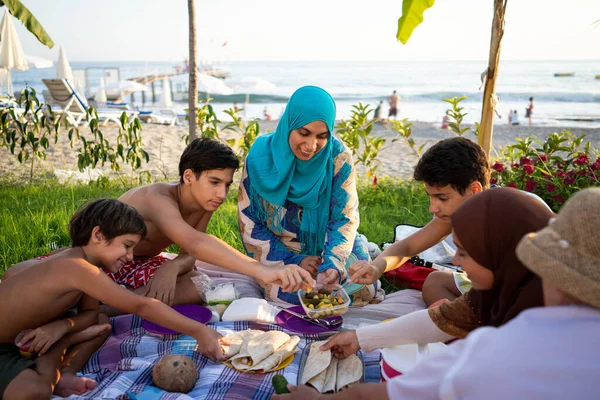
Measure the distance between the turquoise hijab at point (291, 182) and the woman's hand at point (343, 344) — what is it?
123cm

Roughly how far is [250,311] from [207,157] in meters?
0.93

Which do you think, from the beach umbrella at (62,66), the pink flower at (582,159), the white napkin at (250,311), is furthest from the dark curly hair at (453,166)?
the beach umbrella at (62,66)

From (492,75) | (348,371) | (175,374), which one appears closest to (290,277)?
(348,371)

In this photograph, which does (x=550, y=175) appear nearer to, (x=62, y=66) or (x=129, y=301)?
(x=129, y=301)

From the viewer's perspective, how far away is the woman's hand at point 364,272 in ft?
9.12

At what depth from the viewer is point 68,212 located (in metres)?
4.82

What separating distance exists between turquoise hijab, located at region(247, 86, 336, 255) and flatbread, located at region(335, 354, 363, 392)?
1241 millimetres

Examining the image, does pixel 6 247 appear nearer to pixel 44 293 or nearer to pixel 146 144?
pixel 44 293

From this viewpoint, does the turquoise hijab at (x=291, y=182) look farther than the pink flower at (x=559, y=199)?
No

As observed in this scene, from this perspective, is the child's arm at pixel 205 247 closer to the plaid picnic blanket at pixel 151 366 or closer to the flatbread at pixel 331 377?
the plaid picnic blanket at pixel 151 366

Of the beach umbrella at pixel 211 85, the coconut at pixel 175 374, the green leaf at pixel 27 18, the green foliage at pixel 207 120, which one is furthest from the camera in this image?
the beach umbrella at pixel 211 85

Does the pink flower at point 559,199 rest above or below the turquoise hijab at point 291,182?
below

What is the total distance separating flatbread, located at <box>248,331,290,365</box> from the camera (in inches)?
94.8

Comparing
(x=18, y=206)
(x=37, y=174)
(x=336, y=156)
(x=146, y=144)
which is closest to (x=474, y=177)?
(x=336, y=156)
